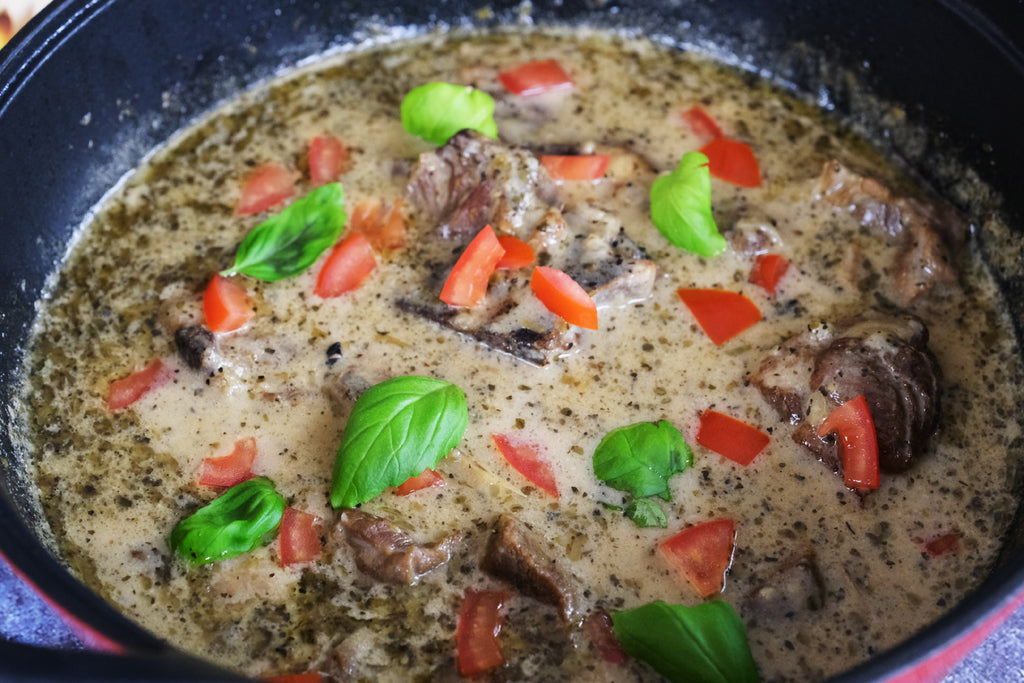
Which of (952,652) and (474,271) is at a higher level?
(474,271)

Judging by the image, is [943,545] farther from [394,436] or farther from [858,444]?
[394,436]

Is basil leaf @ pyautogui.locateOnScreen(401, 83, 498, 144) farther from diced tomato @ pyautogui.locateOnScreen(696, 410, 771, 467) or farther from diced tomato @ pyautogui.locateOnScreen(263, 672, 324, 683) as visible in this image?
diced tomato @ pyautogui.locateOnScreen(263, 672, 324, 683)

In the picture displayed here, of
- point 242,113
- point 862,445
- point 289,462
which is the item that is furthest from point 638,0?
point 289,462

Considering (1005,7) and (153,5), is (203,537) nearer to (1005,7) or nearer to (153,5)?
(153,5)

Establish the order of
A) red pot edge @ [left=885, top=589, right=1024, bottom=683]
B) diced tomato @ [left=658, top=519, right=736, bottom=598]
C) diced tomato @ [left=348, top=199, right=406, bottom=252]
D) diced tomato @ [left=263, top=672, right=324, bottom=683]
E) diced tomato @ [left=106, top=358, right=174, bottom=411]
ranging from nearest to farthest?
red pot edge @ [left=885, top=589, right=1024, bottom=683]
diced tomato @ [left=263, top=672, right=324, bottom=683]
diced tomato @ [left=658, top=519, right=736, bottom=598]
diced tomato @ [left=106, top=358, right=174, bottom=411]
diced tomato @ [left=348, top=199, right=406, bottom=252]

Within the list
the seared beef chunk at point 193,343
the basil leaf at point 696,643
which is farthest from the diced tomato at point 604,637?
the seared beef chunk at point 193,343

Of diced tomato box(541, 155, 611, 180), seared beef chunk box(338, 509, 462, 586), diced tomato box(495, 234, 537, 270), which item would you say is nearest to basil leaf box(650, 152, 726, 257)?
diced tomato box(541, 155, 611, 180)

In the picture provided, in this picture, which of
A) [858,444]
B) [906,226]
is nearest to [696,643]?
[858,444]
